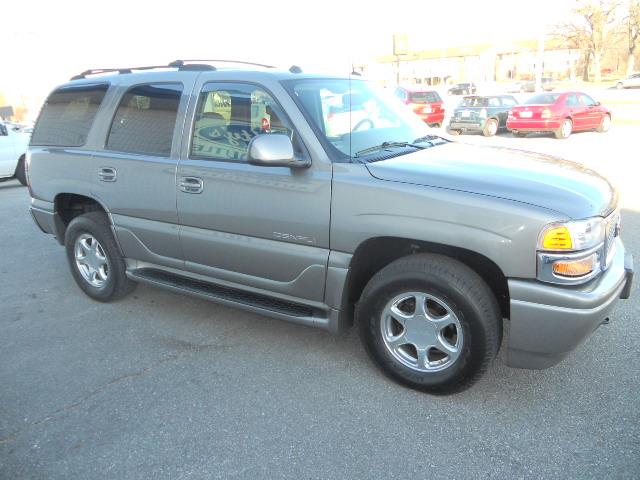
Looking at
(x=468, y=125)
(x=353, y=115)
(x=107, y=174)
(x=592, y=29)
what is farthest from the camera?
(x=592, y=29)

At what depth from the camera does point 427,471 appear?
249 centimetres

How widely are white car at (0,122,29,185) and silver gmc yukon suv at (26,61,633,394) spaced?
811cm

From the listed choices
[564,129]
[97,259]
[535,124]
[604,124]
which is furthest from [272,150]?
[604,124]

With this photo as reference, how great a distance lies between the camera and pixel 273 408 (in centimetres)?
301

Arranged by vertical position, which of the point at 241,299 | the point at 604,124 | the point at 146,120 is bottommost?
the point at 241,299

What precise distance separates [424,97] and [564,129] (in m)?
5.05

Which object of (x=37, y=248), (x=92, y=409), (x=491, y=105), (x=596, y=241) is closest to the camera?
(x=596, y=241)

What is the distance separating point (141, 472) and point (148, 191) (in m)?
2.03

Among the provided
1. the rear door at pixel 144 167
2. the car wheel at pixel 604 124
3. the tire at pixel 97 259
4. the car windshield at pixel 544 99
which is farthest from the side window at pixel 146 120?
the car wheel at pixel 604 124

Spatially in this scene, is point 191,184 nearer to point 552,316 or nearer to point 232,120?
point 232,120

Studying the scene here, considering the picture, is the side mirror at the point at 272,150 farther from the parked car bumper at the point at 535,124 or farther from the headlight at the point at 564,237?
the parked car bumper at the point at 535,124

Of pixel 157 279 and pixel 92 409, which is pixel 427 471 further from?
pixel 157 279

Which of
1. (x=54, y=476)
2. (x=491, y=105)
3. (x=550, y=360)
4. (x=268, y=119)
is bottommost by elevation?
(x=54, y=476)

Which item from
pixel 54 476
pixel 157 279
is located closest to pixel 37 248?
pixel 157 279
